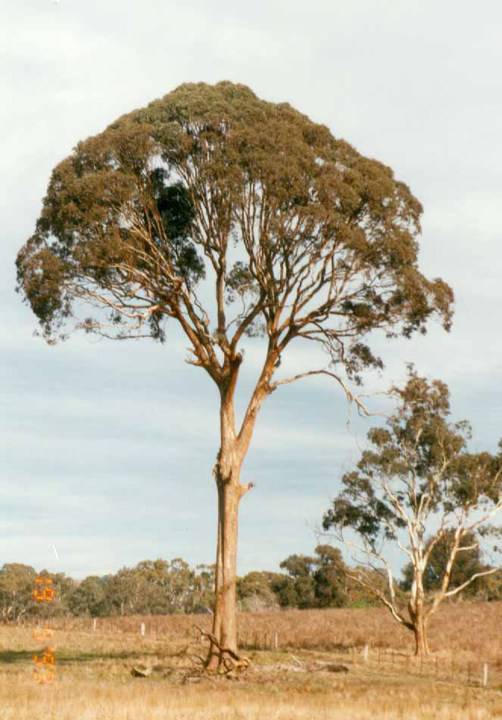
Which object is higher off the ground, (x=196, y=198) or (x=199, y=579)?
(x=196, y=198)

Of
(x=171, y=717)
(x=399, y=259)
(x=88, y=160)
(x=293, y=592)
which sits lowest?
(x=171, y=717)

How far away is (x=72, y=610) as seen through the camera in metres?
88.2

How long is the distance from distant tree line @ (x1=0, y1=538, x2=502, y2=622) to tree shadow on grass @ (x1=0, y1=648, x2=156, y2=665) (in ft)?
125

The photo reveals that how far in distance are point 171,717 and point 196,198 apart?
16.0m

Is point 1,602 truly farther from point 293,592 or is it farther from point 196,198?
point 196,198

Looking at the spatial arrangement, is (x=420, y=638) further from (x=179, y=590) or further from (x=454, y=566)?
(x=179, y=590)

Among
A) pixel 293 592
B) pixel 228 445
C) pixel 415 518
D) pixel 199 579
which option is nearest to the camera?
pixel 228 445

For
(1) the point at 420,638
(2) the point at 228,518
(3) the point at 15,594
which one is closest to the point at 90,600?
(3) the point at 15,594

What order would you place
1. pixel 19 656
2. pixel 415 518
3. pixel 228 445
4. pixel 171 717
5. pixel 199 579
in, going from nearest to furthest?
pixel 171 717 → pixel 228 445 → pixel 19 656 → pixel 415 518 → pixel 199 579

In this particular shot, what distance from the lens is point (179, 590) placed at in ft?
323

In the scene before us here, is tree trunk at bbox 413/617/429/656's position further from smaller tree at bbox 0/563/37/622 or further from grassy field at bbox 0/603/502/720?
smaller tree at bbox 0/563/37/622

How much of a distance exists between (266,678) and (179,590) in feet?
241

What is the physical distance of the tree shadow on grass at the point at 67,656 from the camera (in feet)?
103

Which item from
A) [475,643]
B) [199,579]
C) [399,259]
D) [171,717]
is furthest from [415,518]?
[199,579]
